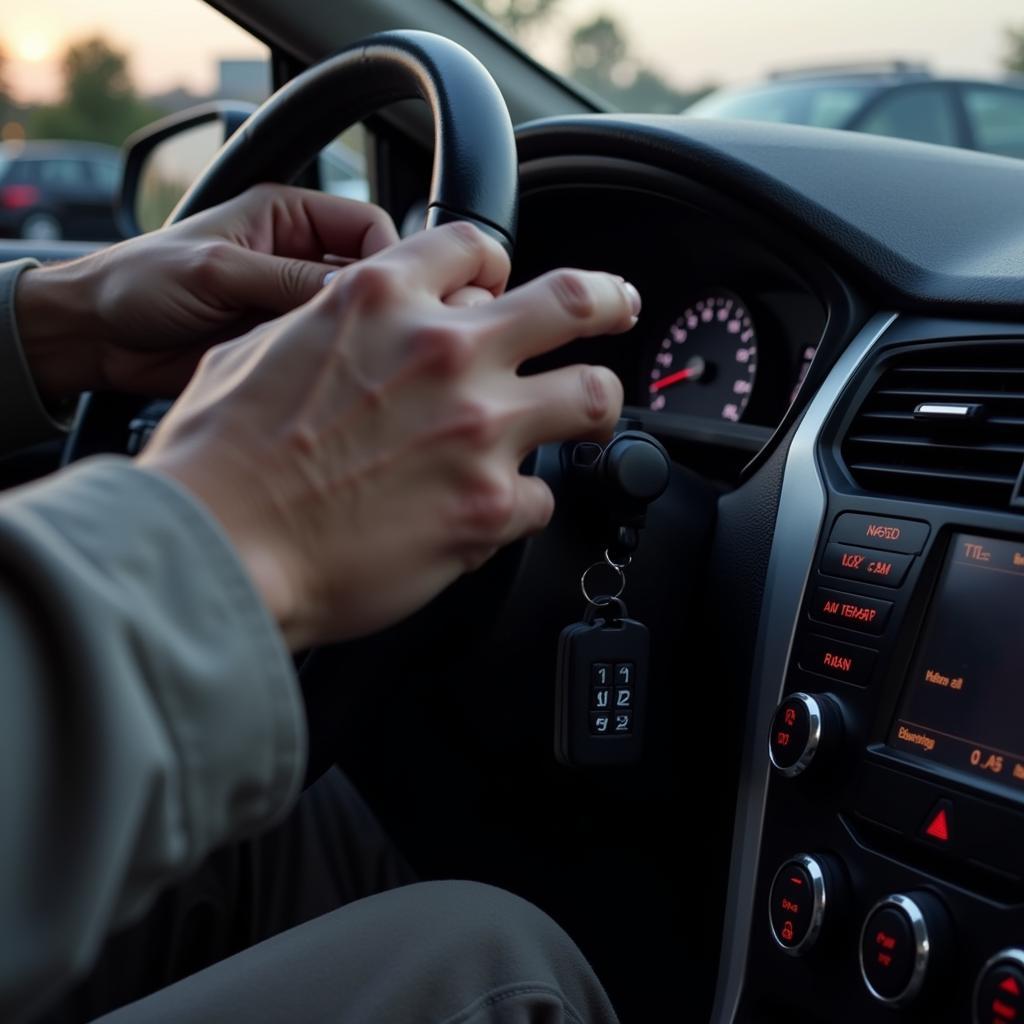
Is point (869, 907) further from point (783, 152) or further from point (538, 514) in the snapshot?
point (783, 152)

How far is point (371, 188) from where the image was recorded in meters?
2.08

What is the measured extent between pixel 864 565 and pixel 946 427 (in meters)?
0.13

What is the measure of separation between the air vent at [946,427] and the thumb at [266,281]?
0.48m

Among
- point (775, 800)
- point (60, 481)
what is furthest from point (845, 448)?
point (60, 481)

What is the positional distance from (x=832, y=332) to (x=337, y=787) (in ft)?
2.61

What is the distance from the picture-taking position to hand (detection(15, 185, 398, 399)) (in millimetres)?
1103

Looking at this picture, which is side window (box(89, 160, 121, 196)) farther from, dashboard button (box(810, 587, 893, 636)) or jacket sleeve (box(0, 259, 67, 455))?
dashboard button (box(810, 587, 893, 636))

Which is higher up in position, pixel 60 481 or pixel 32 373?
pixel 60 481

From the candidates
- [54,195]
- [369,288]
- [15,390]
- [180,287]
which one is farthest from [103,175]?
[369,288]

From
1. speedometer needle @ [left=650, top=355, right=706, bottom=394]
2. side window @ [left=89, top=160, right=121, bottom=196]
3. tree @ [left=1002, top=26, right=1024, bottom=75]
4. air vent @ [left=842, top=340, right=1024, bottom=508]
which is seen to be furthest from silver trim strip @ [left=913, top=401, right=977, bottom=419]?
side window @ [left=89, top=160, right=121, bottom=196]

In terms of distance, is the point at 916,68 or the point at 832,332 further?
the point at 916,68

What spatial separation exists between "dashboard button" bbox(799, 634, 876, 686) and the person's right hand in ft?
1.30

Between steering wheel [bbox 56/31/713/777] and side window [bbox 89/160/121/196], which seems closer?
steering wheel [bbox 56/31/713/777]

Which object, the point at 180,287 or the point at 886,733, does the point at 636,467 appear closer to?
the point at 886,733
